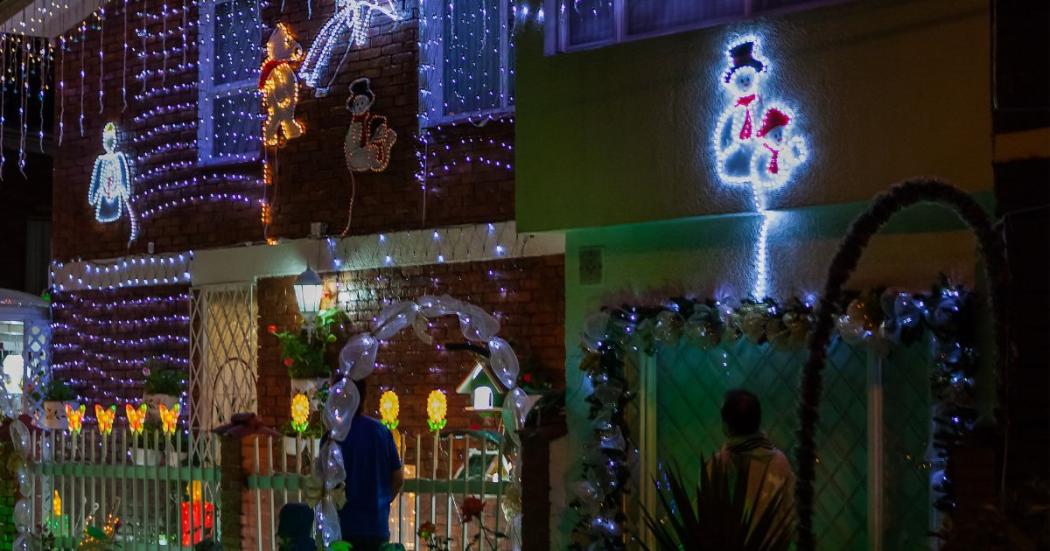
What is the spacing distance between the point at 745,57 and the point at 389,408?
4778mm

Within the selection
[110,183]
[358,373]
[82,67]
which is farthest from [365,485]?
[82,67]

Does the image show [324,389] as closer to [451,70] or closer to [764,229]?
[451,70]

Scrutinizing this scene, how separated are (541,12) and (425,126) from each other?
314cm

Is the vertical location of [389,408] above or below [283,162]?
below

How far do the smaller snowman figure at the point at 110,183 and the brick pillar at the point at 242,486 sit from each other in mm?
5408

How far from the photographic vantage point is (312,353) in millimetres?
12719

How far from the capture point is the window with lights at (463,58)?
12.0 m

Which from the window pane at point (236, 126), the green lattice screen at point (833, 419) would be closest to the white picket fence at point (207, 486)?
the green lattice screen at point (833, 419)

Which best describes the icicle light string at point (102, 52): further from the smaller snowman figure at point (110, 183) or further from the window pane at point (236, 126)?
the window pane at point (236, 126)

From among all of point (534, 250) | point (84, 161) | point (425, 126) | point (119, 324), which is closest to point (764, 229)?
point (534, 250)

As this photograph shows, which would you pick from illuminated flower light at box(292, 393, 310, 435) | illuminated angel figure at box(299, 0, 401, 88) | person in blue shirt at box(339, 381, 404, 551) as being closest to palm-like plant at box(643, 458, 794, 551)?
person in blue shirt at box(339, 381, 404, 551)

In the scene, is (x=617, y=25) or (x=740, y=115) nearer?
(x=740, y=115)

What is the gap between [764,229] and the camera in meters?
8.26

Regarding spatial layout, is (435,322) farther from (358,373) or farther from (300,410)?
(358,373)
